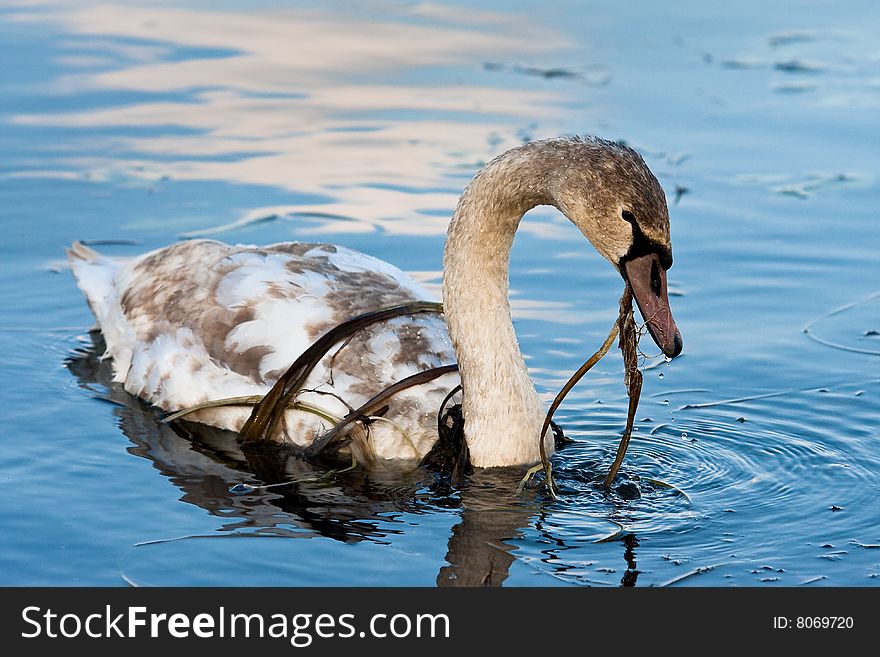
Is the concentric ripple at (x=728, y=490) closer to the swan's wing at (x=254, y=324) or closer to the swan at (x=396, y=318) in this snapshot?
the swan at (x=396, y=318)

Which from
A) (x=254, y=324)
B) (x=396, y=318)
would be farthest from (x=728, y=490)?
(x=254, y=324)

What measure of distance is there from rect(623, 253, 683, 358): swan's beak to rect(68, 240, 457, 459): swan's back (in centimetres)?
158

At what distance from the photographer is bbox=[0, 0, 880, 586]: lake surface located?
7.41 metres

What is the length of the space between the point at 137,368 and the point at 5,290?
1881 mm

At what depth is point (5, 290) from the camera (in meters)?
10.9

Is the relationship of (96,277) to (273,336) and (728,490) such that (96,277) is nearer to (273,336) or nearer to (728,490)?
(273,336)

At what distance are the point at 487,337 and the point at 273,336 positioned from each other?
1.32 m

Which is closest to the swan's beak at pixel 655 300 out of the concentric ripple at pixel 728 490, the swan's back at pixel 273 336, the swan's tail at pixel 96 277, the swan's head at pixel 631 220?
the swan's head at pixel 631 220

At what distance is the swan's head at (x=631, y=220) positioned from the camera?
7.44m

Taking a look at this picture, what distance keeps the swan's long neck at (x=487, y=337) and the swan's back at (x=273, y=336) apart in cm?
34

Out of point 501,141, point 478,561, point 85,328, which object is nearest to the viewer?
point 478,561

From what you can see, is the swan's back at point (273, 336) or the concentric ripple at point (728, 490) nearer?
the concentric ripple at point (728, 490)
